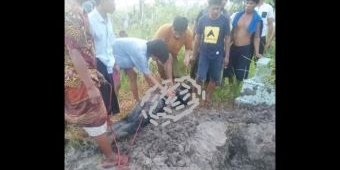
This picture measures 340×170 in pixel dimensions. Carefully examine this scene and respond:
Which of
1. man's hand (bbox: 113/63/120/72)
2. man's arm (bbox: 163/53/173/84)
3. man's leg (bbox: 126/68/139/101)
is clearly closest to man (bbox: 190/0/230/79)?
man's arm (bbox: 163/53/173/84)

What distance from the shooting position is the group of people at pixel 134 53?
101 inches

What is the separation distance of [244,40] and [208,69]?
0.29 metres

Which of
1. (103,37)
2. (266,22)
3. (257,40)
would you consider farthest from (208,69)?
(103,37)

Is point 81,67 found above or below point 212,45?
below

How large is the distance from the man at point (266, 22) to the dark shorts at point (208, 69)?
0.28 meters

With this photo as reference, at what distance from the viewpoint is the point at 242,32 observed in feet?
8.64

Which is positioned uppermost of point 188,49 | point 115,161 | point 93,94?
point 188,49

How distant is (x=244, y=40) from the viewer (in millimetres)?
2629

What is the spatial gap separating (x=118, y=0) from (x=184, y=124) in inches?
34.4

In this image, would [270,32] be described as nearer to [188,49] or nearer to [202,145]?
[188,49]

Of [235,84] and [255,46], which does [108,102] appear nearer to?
[235,84]

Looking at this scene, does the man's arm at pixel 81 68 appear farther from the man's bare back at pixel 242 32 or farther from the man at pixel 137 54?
the man's bare back at pixel 242 32
